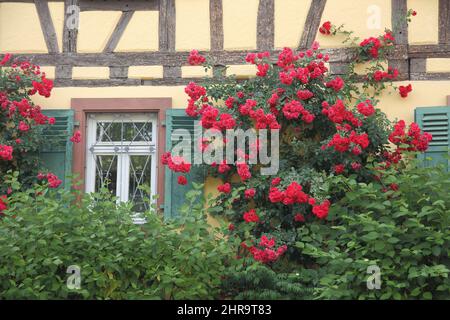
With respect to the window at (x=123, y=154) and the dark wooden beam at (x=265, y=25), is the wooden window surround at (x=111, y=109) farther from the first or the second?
the dark wooden beam at (x=265, y=25)

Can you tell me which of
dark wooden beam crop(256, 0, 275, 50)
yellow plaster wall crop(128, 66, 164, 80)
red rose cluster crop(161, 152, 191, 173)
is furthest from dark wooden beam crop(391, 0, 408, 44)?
red rose cluster crop(161, 152, 191, 173)

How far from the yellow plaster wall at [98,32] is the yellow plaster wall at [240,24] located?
1097 millimetres

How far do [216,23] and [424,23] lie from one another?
79.3 inches

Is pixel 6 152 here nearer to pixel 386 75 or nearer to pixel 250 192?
pixel 250 192

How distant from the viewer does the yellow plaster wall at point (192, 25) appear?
8.86 m

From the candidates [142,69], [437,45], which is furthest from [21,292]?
[437,45]

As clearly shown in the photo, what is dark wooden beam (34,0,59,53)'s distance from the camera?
8.99m

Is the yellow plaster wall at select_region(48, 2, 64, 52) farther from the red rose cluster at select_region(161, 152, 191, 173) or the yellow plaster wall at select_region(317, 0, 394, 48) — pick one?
the yellow plaster wall at select_region(317, 0, 394, 48)

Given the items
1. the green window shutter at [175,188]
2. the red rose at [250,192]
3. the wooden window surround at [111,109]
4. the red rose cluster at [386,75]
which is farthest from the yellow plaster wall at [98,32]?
the red rose cluster at [386,75]

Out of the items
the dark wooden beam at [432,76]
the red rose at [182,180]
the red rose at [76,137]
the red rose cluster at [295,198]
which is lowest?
the red rose cluster at [295,198]

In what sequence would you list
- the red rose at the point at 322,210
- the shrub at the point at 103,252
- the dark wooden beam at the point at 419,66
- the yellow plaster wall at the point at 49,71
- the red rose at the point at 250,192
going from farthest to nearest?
1. the yellow plaster wall at the point at 49,71
2. the dark wooden beam at the point at 419,66
3. the red rose at the point at 250,192
4. the red rose at the point at 322,210
5. the shrub at the point at 103,252

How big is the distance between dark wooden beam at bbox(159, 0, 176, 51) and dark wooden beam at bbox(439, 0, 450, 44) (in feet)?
8.47

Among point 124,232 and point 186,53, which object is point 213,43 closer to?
point 186,53

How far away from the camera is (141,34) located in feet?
29.2
